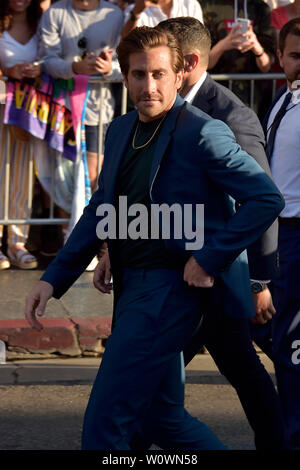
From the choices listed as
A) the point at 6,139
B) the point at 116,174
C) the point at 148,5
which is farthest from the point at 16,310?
the point at 116,174

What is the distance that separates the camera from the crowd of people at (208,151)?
3.70 meters

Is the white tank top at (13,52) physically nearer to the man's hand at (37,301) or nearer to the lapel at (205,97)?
the lapel at (205,97)

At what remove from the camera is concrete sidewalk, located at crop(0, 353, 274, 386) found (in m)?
5.91

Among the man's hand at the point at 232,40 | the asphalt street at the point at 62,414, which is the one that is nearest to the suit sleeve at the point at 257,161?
the asphalt street at the point at 62,414

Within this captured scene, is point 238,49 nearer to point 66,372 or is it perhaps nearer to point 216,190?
point 66,372

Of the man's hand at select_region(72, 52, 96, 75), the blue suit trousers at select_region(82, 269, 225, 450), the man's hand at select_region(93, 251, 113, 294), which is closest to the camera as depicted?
the blue suit trousers at select_region(82, 269, 225, 450)

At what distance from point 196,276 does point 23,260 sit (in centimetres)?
460

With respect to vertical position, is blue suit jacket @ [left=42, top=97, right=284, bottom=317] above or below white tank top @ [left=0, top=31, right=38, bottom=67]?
below

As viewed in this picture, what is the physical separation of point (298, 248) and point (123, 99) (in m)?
3.56

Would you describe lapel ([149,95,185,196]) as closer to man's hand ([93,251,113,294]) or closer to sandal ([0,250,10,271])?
man's hand ([93,251,113,294])

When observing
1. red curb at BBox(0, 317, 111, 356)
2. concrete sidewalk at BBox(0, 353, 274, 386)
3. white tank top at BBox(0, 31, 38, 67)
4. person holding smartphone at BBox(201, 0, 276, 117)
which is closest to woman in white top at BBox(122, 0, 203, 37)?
person holding smartphone at BBox(201, 0, 276, 117)

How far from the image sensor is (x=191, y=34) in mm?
4559

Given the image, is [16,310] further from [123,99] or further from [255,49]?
[255,49]

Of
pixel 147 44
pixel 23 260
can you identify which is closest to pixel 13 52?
pixel 23 260
